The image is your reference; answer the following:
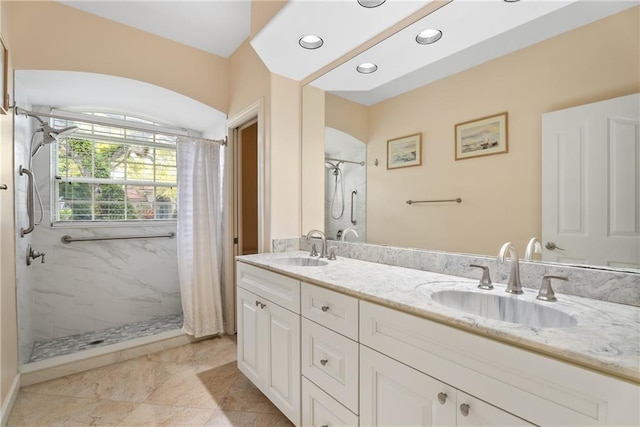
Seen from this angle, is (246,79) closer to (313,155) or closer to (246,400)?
(313,155)

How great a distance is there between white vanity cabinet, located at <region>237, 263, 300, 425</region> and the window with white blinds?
1873 mm

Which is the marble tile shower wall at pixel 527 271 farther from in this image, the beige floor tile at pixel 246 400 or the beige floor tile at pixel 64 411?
the beige floor tile at pixel 64 411

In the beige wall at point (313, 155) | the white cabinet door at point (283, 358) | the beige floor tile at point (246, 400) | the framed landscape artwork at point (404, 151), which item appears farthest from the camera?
the beige wall at point (313, 155)

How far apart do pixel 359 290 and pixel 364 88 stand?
1358 mm

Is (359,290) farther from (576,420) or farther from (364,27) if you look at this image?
(364,27)

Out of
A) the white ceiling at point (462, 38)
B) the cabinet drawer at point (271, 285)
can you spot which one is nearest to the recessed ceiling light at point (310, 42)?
the white ceiling at point (462, 38)

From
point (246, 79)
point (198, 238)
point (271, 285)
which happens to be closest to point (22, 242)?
point (198, 238)

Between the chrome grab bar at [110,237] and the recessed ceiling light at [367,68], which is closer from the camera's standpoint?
the recessed ceiling light at [367,68]

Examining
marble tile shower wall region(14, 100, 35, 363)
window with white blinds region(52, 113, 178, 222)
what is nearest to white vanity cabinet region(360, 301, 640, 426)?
marble tile shower wall region(14, 100, 35, 363)

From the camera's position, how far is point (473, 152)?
4.47 ft

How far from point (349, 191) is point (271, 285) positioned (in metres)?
0.81

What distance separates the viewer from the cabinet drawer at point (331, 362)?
1158 millimetres

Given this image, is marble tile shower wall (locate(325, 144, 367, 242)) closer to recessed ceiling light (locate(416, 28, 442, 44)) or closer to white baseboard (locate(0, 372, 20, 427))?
recessed ceiling light (locate(416, 28, 442, 44))

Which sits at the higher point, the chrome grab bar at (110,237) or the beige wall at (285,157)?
the beige wall at (285,157)
